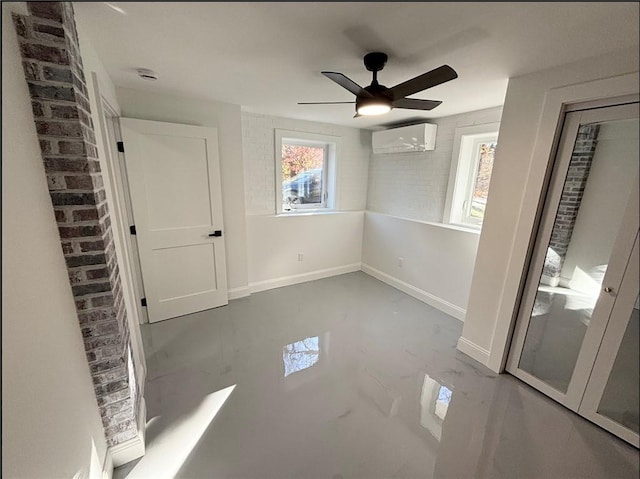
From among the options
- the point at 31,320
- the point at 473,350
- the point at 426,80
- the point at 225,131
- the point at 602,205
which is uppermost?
the point at 426,80

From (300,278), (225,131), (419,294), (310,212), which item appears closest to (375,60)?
(225,131)

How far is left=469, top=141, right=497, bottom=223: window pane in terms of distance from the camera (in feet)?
9.43

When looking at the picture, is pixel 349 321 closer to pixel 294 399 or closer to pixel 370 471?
pixel 294 399

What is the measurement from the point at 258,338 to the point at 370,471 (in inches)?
56.1

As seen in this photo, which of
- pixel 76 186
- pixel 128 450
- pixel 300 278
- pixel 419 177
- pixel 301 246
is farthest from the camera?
pixel 300 278

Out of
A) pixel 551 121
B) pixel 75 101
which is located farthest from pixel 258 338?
pixel 551 121

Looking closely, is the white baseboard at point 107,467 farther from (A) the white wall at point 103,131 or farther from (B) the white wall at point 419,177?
(B) the white wall at point 419,177

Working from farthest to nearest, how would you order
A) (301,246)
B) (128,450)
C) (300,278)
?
(300,278), (301,246), (128,450)

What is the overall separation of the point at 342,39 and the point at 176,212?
2128mm

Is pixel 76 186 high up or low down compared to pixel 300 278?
up

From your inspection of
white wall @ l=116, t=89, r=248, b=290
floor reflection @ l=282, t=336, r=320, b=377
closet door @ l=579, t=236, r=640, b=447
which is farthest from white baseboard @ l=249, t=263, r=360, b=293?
closet door @ l=579, t=236, r=640, b=447

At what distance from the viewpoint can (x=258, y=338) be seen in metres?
2.51

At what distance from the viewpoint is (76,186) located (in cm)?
108

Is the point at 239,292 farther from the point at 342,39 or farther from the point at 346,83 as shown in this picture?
the point at 342,39
